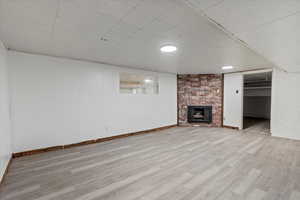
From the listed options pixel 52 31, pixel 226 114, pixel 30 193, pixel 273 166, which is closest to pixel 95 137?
pixel 30 193

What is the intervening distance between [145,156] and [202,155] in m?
1.25

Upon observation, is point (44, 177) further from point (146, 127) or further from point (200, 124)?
point (200, 124)

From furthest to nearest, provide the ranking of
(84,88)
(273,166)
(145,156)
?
(84,88) → (145,156) → (273,166)

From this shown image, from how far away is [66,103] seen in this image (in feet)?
11.4

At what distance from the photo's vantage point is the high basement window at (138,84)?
15.0 feet

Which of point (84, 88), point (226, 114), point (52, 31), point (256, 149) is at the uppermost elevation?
point (52, 31)

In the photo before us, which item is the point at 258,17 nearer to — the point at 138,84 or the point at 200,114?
the point at 138,84

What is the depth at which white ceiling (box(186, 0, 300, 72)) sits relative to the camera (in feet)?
3.56

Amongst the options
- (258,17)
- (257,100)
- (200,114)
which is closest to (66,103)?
(258,17)

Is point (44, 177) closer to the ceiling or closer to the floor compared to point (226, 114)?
closer to the floor

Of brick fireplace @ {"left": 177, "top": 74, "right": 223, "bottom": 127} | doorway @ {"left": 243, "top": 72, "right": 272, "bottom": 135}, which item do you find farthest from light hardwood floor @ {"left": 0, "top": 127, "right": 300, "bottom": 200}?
doorway @ {"left": 243, "top": 72, "right": 272, "bottom": 135}

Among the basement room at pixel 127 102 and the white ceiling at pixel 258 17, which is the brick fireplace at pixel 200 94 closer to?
the basement room at pixel 127 102

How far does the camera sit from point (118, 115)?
438 cm

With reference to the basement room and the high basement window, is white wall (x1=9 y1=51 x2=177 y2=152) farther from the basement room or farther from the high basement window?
the high basement window
